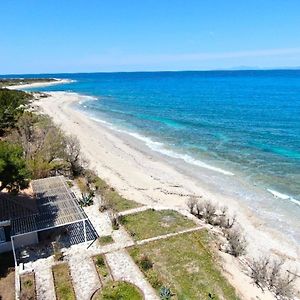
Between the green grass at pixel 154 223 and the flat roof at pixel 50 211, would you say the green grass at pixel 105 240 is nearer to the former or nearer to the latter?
the green grass at pixel 154 223

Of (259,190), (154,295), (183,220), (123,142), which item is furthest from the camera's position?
(123,142)

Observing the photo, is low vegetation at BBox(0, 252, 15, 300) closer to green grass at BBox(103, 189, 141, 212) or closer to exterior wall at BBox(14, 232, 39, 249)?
exterior wall at BBox(14, 232, 39, 249)

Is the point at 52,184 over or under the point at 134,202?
over

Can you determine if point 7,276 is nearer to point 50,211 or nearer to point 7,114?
point 50,211

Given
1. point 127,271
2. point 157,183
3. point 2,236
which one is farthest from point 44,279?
point 157,183

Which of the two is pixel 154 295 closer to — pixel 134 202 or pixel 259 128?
pixel 134 202

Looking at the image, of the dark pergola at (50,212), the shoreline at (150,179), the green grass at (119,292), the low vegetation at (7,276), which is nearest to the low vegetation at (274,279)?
the shoreline at (150,179)

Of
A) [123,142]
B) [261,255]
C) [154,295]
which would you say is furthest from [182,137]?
[154,295]
